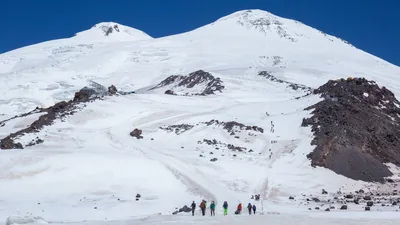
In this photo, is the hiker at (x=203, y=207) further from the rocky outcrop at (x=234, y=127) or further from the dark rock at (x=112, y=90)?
the dark rock at (x=112, y=90)

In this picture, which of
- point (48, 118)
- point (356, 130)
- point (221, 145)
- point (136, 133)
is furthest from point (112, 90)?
point (356, 130)

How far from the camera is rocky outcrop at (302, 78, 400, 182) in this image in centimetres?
3400

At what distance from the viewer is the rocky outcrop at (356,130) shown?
34.0 meters

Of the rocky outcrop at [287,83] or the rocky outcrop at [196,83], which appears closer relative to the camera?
the rocky outcrop at [196,83]

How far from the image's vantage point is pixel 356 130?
1490 inches

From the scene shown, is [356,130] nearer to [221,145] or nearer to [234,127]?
[234,127]

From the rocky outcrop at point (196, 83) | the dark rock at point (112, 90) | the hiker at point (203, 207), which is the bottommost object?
the hiker at point (203, 207)

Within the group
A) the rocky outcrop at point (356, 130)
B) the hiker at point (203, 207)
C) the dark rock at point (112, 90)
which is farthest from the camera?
the dark rock at point (112, 90)

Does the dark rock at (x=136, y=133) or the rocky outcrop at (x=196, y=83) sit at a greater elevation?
the rocky outcrop at (x=196, y=83)

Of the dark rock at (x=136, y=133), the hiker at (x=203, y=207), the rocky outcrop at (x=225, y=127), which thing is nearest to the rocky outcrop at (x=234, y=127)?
the rocky outcrop at (x=225, y=127)

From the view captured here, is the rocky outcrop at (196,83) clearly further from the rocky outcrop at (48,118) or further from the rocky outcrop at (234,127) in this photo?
the rocky outcrop at (234,127)

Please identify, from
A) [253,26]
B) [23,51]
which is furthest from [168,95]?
[253,26]

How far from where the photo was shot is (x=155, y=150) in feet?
119

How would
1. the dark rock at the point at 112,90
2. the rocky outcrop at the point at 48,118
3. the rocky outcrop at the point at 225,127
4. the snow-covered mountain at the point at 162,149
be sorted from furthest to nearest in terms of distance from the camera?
the dark rock at the point at 112,90
the rocky outcrop at the point at 225,127
the rocky outcrop at the point at 48,118
the snow-covered mountain at the point at 162,149
